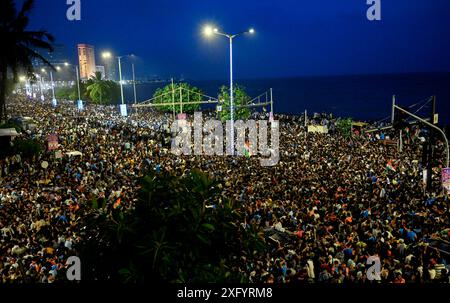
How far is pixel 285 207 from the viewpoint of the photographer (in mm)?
14516

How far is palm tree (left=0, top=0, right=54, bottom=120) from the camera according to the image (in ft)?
78.8

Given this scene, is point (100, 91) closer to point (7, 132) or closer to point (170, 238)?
point (7, 132)

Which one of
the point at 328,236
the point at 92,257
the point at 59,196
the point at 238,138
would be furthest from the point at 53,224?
the point at 238,138

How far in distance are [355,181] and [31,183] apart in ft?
52.3

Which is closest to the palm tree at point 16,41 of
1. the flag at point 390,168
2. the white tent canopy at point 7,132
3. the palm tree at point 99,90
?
the white tent canopy at point 7,132

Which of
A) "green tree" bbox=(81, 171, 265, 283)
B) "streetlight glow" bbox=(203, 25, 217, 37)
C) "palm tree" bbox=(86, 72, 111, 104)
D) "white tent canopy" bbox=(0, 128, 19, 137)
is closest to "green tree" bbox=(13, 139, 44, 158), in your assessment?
"white tent canopy" bbox=(0, 128, 19, 137)

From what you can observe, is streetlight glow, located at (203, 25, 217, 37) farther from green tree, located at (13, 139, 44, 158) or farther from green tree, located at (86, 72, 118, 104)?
green tree, located at (86, 72, 118, 104)

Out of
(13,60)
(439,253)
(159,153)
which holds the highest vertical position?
(13,60)

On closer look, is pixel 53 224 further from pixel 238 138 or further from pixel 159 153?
pixel 238 138

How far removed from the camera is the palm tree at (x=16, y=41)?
24.0 meters

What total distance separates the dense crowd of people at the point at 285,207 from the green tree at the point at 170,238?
411 millimetres

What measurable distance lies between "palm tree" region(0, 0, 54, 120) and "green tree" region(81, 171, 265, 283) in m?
24.3

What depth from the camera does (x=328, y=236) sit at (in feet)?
37.6

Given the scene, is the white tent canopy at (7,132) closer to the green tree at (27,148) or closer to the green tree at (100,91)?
the green tree at (27,148)
